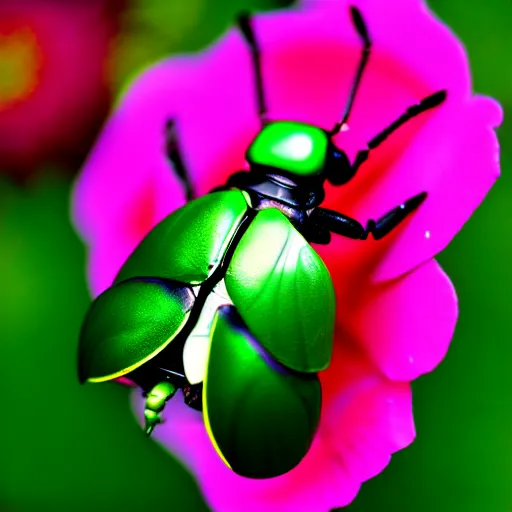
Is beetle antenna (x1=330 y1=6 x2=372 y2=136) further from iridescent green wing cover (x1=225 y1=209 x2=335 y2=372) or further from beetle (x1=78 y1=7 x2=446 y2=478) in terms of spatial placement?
iridescent green wing cover (x1=225 y1=209 x2=335 y2=372)

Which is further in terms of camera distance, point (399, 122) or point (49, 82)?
point (49, 82)

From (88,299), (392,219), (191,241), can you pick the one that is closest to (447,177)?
(392,219)

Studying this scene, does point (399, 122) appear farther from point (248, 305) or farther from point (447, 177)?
point (248, 305)

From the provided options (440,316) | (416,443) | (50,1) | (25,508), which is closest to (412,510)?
(416,443)

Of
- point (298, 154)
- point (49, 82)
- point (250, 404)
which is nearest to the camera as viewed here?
point (250, 404)

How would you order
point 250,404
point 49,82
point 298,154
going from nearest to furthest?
point 250,404 → point 298,154 → point 49,82

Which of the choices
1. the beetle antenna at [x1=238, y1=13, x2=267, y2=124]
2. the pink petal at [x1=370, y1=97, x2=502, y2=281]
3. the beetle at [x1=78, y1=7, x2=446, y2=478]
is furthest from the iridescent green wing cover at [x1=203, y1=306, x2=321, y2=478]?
the beetle antenna at [x1=238, y1=13, x2=267, y2=124]

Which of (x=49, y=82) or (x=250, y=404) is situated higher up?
(x=49, y=82)
